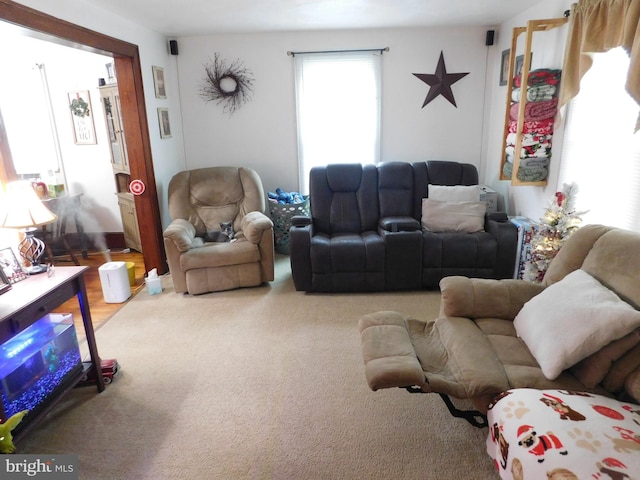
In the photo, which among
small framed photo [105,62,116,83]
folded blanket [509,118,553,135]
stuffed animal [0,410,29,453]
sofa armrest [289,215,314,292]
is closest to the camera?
stuffed animal [0,410,29,453]

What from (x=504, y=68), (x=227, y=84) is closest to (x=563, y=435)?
(x=504, y=68)

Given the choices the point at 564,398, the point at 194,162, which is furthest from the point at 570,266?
the point at 194,162

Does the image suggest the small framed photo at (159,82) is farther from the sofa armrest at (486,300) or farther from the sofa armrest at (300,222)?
the sofa armrest at (486,300)

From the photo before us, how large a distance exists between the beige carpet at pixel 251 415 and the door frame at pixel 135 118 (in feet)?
3.50

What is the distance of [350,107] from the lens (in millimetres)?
4395

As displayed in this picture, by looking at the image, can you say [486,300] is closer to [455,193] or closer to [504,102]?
[455,193]

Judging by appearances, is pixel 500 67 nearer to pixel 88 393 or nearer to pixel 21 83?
pixel 88 393

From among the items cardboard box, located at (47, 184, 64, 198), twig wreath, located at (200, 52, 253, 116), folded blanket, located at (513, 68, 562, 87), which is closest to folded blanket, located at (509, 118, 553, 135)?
folded blanket, located at (513, 68, 562, 87)

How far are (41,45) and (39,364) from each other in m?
3.91

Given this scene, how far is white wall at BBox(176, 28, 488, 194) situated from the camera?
165 inches

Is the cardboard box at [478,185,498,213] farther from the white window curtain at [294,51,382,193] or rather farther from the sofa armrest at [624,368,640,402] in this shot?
the sofa armrest at [624,368,640,402]

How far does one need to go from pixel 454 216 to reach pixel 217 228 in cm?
220

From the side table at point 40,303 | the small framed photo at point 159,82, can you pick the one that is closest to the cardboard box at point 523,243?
the side table at point 40,303

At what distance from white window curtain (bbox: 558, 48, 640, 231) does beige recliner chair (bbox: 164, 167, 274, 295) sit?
94.1 inches
